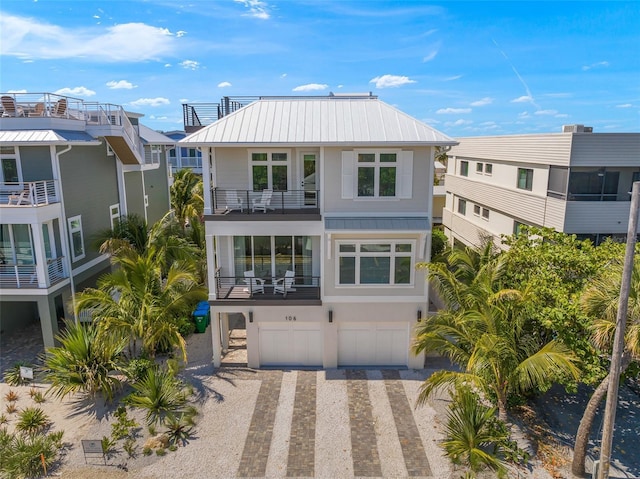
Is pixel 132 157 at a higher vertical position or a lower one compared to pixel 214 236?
higher

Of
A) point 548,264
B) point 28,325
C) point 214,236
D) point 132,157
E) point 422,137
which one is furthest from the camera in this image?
point 132,157

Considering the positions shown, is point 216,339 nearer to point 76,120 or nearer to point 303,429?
point 303,429

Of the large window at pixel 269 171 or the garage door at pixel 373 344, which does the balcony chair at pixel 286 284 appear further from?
the large window at pixel 269 171

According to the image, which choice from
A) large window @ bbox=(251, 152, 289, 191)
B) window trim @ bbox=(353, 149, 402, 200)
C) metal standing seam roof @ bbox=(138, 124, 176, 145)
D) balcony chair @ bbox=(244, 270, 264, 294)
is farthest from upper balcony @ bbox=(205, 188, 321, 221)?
metal standing seam roof @ bbox=(138, 124, 176, 145)

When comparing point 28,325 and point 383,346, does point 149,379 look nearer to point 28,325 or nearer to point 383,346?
point 383,346

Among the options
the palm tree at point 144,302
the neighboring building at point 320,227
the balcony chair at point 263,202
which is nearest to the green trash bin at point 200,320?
the palm tree at point 144,302

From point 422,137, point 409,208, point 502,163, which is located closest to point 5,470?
point 409,208

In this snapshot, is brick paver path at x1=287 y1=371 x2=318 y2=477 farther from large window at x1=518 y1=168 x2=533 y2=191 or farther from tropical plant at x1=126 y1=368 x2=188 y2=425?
large window at x1=518 y1=168 x2=533 y2=191
